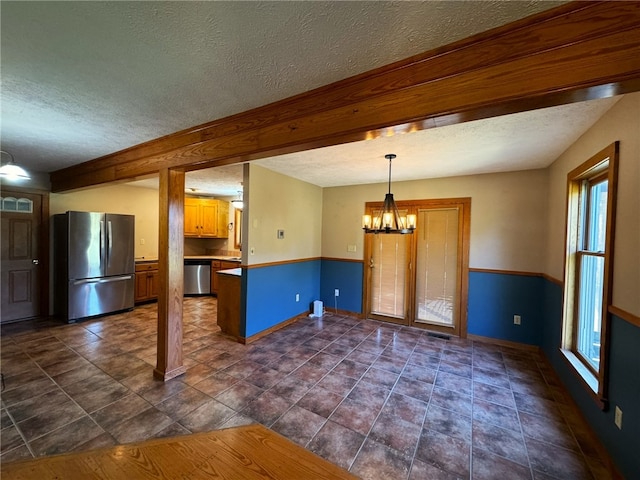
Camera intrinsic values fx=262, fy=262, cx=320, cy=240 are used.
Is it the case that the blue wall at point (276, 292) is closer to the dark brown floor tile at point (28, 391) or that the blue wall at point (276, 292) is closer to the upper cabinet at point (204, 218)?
the dark brown floor tile at point (28, 391)

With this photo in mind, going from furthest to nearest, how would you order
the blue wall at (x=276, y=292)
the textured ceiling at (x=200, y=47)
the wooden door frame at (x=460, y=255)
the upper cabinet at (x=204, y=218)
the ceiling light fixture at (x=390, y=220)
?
the upper cabinet at (x=204, y=218) → the wooden door frame at (x=460, y=255) → the blue wall at (x=276, y=292) → the ceiling light fixture at (x=390, y=220) → the textured ceiling at (x=200, y=47)

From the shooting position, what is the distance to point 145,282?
17.5 feet

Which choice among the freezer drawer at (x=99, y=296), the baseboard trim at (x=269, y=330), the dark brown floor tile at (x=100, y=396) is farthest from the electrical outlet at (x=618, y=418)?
the freezer drawer at (x=99, y=296)

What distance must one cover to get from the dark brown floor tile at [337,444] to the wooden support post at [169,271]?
5.38ft

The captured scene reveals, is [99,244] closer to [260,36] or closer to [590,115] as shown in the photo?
[260,36]

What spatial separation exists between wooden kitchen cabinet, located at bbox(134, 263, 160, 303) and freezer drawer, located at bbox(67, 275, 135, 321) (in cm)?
37

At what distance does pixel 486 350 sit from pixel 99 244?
20.2 feet

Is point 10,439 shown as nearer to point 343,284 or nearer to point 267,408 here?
point 267,408

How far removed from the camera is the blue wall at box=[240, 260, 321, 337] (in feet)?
11.8

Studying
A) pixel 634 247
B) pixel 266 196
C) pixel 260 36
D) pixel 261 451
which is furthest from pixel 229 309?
pixel 634 247

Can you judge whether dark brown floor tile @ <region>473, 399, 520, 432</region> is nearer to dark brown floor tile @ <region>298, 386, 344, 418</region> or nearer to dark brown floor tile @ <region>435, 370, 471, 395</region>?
dark brown floor tile @ <region>435, 370, 471, 395</region>

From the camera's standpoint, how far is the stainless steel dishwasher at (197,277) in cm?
598

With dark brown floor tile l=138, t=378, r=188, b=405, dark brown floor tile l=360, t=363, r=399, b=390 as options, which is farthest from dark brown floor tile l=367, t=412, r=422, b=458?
dark brown floor tile l=138, t=378, r=188, b=405

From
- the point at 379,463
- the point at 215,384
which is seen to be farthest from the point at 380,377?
the point at 215,384
